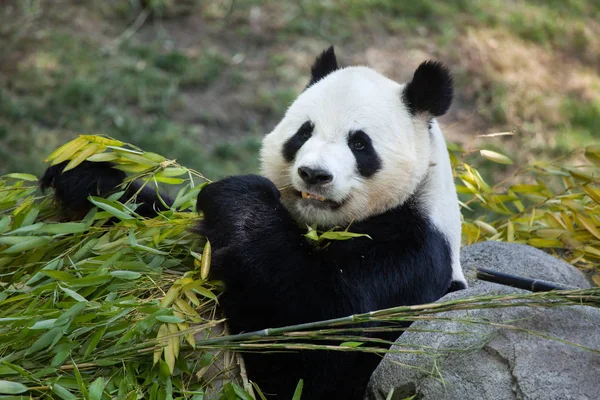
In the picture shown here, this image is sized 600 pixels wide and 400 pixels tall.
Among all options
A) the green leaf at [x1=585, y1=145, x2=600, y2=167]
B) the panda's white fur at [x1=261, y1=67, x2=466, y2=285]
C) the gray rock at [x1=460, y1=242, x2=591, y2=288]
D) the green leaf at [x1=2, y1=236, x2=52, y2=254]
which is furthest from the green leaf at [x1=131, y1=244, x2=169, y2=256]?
the green leaf at [x1=585, y1=145, x2=600, y2=167]

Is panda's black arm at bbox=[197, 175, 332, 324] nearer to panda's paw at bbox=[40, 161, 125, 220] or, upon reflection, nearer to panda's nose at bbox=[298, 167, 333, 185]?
panda's nose at bbox=[298, 167, 333, 185]

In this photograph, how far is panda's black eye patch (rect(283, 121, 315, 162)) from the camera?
3.31 meters

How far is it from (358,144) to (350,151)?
0.07 meters

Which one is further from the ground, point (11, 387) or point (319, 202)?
point (319, 202)

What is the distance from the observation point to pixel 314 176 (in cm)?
302

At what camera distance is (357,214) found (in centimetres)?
326

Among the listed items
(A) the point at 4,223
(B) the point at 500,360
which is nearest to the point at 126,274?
(A) the point at 4,223

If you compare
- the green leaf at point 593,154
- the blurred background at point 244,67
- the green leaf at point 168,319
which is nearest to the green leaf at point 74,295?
the green leaf at point 168,319

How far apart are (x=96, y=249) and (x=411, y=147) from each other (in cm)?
145

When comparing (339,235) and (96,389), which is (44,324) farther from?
(339,235)

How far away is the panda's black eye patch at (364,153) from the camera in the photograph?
10.6 feet

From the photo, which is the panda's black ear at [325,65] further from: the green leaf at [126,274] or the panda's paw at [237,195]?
the green leaf at [126,274]

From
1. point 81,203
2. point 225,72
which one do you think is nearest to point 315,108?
point 81,203

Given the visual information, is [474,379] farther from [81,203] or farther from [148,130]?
[148,130]
